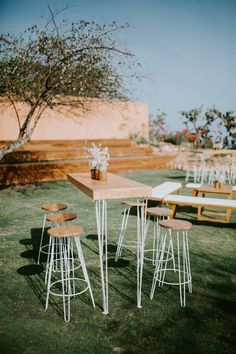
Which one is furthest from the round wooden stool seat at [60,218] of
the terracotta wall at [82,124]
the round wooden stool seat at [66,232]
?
the terracotta wall at [82,124]

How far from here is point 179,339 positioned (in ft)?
7.98

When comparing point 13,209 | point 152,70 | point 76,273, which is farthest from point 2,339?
point 152,70

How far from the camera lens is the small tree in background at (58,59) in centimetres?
612

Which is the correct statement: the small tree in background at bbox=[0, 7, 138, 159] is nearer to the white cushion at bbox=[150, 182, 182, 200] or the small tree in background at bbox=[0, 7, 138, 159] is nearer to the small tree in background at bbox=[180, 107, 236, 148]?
the white cushion at bbox=[150, 182, 182, 200]

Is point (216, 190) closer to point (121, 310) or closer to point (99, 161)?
point (99, 161)

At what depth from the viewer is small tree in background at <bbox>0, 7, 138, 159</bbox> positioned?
20.1 ft

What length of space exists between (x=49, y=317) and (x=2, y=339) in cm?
43

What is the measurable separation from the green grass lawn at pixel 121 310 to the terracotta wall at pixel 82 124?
7445 millimetres

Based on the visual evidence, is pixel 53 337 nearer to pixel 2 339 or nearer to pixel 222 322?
pixel 2 339

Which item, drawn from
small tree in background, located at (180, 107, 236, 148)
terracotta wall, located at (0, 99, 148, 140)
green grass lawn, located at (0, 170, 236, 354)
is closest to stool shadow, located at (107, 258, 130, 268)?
green grass lawn, located at (0, 170, 236, 354)

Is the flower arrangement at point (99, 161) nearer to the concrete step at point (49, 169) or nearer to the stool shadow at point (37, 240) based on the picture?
the stool shadow at point (37, 240)

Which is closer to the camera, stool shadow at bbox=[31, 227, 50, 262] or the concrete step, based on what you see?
stool shadow at bbox=[31, 227, 50, 262]

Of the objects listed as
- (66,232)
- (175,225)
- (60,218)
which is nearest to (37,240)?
(60,218)

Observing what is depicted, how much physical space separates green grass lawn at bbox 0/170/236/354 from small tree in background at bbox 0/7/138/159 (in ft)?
10.6
